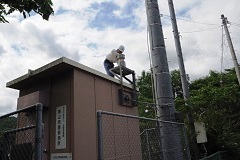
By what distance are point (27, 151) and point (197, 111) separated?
904cm

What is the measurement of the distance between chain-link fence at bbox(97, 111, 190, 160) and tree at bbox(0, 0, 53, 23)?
2.20 metres

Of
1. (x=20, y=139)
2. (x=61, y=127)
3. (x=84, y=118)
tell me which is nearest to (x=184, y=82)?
(x=84, y=118)

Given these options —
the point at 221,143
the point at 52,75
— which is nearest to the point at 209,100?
the point at 221,143

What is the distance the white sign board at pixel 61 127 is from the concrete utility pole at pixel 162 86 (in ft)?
7.06

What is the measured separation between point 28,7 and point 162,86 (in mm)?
4018

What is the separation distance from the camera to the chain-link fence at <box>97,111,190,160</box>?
512cm

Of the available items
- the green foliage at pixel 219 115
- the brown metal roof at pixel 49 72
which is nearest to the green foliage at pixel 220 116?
the green foliage at pixel 219 115

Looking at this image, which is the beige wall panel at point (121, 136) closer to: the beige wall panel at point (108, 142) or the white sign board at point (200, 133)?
the beige wall panel at point (108, 142)

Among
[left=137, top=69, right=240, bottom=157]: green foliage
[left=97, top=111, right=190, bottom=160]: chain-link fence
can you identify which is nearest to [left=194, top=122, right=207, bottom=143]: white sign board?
[left=137, top=69, right=240, bottom=157]: green foliage

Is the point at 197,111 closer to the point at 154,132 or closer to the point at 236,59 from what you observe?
the point at 154,132

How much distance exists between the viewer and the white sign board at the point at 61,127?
5541mm

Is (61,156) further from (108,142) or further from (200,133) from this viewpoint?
(200,133)

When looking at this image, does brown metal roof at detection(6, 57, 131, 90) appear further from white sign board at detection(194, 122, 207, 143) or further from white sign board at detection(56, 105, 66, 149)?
white sign board at detection(194, 122, 207, 143)

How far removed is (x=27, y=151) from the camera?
3756mm
